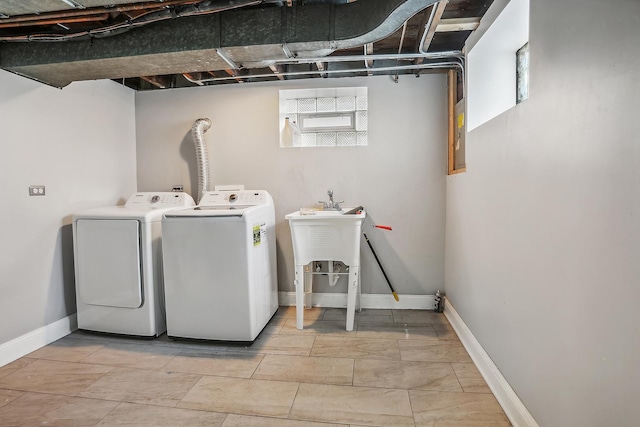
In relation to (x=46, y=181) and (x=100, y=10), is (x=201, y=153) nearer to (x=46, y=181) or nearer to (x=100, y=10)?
(x=46, y=181)

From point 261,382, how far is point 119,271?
→ 56.3 inches

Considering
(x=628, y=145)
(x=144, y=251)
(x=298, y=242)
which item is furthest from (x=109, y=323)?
(x=628, y=145)

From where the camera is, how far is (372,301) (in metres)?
3.08

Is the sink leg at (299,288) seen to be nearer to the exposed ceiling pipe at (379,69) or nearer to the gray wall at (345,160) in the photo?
the gray wall at (345,160)

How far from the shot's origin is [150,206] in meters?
2.88

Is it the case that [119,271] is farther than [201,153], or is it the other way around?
[201,153]

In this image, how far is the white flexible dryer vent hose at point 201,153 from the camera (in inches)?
120

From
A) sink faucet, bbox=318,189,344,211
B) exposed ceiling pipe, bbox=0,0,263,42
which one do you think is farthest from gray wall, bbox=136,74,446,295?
exposed ceiling pipe, bbox=0,0,263,42

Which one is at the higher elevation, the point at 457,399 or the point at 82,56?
the point at 82,56

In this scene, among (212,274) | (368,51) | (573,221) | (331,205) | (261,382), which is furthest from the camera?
(331,205)

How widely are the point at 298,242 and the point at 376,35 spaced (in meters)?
1.55

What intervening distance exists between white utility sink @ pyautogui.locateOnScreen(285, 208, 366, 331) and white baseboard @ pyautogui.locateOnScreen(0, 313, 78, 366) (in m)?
1.90

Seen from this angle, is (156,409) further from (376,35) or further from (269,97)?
(269,97)

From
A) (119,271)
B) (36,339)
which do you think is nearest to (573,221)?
(119,271)
